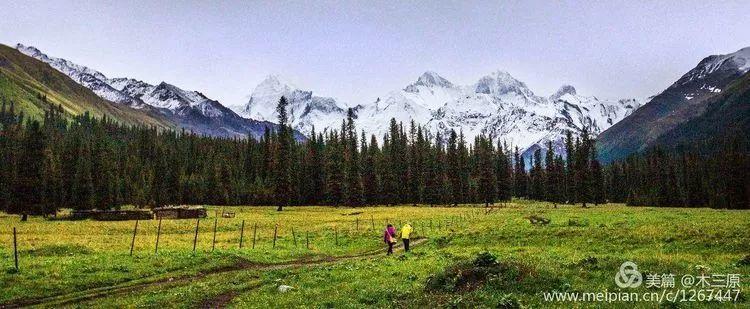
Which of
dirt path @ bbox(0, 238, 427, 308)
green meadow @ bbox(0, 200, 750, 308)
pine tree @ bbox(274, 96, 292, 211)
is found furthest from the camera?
pine tree @ bbox(274, 96, 292, 211)

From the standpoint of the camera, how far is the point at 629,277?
1859cm

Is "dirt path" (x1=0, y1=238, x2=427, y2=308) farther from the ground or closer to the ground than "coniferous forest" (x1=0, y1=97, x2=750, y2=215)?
closer to the ground

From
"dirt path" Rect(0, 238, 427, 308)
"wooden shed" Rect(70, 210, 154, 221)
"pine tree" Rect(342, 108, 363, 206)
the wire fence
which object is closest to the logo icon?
"dirt path" Rect(0, 238, 427, 308)

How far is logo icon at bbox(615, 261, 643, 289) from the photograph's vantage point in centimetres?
1761

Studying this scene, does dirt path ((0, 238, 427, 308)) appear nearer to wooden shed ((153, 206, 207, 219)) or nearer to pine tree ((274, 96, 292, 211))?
wooden shed ((153, 206, 207, 219))

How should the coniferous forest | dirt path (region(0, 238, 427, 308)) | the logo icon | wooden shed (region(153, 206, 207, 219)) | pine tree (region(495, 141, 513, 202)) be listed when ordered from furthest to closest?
pine tree (region(495, 141, 513, 202)) < the coniferous forest < wooden shed (region(153, 206, 207, 219)) < dirt path (region(0, 238, 427, 308)) < the logo icon

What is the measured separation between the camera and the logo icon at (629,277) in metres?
→ 17.6

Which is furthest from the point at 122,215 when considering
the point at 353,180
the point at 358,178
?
the point at 358,178

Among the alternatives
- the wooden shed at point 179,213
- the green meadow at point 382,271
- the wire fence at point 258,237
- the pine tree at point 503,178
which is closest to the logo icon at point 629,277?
the green meadow at point 382,271

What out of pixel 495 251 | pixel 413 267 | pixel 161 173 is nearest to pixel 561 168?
pixel 161 173

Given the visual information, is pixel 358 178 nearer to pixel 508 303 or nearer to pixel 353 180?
pixel 353 180

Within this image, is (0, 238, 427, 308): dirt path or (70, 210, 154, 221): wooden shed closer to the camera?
(0, 238, 427, 308): dirt path

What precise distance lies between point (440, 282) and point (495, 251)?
1787 centimetres

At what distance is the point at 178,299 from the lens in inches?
824
